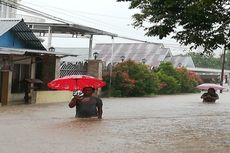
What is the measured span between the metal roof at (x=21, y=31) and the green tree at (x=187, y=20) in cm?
1061

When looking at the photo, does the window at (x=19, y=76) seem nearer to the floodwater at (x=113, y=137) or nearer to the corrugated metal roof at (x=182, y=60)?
the floodwater at (x=113, y=137)

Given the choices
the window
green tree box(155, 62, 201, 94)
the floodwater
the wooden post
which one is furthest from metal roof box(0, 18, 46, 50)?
green tree box(155, 62, 201, 94)

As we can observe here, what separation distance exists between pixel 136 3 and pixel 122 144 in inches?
207

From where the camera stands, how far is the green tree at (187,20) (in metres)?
13.6

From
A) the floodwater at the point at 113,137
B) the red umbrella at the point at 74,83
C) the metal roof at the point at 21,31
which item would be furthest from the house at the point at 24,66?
the floodwater at the point at 113,137

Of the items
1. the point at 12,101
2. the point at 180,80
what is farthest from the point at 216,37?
the point at 180,80

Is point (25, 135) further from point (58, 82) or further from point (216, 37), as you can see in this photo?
point (216, 37)

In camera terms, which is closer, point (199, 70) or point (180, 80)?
point (180, 80)

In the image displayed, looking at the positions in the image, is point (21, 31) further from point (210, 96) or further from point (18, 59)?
point (210, 96)

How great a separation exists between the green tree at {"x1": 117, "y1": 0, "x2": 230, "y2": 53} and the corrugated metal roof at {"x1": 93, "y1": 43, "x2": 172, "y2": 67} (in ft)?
139

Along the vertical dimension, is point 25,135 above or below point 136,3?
below

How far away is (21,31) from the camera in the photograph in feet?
84.4

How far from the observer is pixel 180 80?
43031 millimetres

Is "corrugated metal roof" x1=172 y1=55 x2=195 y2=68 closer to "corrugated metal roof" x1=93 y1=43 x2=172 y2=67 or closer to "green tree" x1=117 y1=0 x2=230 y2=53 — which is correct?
"corrugated metal roof" x1=93 y1=43 x2=172 y2=67
